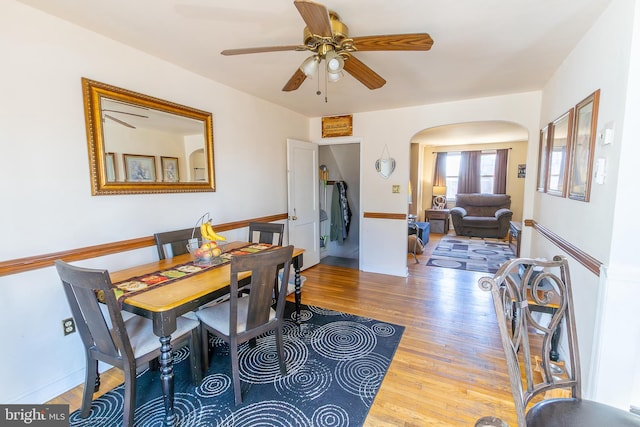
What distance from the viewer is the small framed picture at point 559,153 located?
2217 mm

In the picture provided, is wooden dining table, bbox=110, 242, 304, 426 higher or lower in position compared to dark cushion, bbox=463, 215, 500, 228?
higher

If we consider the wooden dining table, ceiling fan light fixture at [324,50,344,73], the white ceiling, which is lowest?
the wooden dining table

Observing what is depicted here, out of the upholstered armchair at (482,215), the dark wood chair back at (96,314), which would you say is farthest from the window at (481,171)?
the dark wood chair back at (96,314)

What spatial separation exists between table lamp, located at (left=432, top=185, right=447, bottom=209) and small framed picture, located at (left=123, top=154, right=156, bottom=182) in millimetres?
7355

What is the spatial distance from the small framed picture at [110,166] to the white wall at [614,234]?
3.10 meters

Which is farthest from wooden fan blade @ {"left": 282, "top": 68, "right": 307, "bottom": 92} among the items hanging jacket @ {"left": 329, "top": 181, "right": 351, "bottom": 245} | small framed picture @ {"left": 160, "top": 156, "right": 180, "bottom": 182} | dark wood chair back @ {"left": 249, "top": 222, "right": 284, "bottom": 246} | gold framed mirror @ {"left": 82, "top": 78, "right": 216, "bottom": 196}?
hanging jacket @ {"left": 329, "top": 181, "right": 351, "bottom": 245}

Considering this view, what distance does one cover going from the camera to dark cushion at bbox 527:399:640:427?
40.7 inches

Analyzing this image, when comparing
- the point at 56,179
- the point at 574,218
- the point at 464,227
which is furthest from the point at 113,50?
the point at 464,227

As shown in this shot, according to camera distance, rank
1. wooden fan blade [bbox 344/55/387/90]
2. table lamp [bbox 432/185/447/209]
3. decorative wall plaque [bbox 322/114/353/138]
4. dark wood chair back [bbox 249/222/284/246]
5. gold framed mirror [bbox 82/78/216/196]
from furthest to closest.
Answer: table lamp [bbox 432/185/447/209] < decorative wall plaque [bbox 322/114/353/138] < dark wood chair back [bbox 249/222/284/246] < gold framed mirror [bbox 82/78/216/196] < wooden fan blade [bbox 344/55/387/90]

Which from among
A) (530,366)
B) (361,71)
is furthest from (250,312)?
(361,71)

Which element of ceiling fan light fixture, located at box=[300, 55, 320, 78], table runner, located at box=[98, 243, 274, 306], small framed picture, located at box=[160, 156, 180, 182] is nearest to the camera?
table runner, located at box=[98, 243, 274, 306]

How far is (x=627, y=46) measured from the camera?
4.74ft

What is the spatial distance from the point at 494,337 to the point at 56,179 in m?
3.56

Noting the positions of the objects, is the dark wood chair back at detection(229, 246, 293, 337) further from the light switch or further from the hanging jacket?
the hanging jacket
